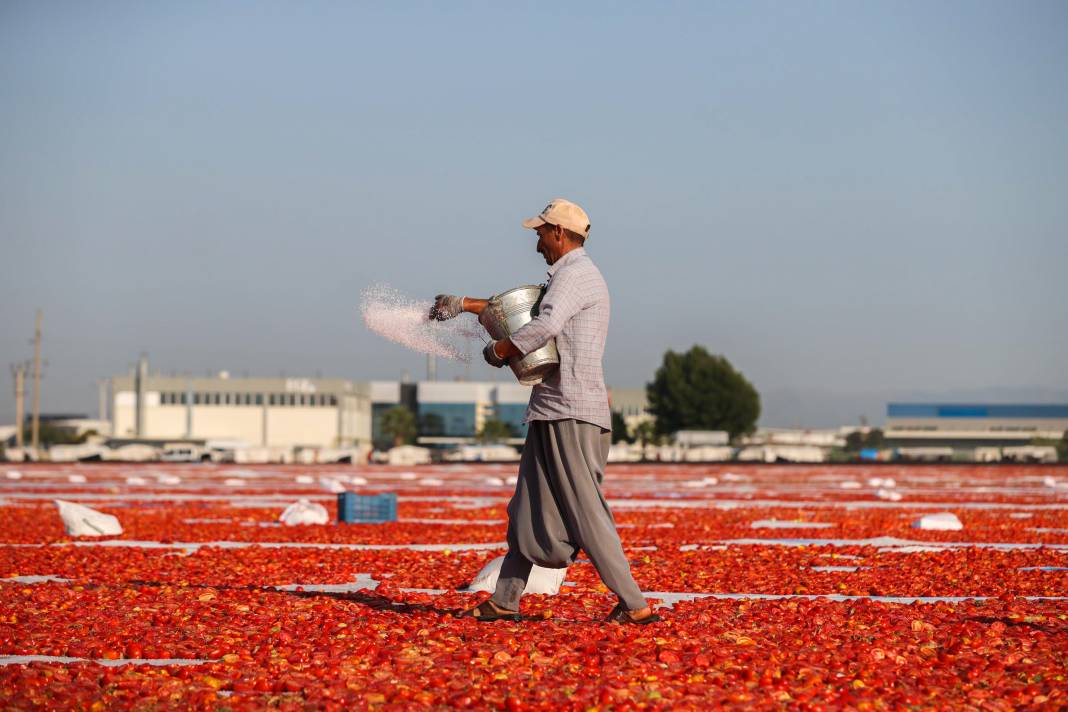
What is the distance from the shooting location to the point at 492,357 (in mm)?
7684

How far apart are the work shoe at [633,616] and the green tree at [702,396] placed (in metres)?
103

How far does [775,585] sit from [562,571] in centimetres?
173

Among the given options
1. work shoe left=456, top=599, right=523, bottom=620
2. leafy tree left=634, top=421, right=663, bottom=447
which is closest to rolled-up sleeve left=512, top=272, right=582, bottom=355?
work shoe left=456, top=599, right=523, bottom=620

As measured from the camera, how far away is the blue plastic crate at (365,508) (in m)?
19.7

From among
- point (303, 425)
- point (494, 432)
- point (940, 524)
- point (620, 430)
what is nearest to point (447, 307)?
point (940, 524)

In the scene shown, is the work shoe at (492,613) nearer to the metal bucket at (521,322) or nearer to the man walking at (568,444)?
the man walking at (568,444)

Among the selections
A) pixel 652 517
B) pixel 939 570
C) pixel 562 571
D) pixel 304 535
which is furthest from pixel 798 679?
pixel 652 517

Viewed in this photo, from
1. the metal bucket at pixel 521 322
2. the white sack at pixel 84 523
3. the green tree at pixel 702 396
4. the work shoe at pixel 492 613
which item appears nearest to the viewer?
the metal bucket at pixel 521 322

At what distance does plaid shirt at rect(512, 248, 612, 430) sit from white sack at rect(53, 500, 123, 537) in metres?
10.6

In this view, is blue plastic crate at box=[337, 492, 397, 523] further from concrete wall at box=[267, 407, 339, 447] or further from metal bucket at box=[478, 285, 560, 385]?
concrete wall at box=[267, 407, 339, 447]

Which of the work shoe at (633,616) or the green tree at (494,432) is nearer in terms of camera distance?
the work shoe at (633,616)

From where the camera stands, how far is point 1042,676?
6.41 metres

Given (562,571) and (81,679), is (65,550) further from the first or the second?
(81,679)

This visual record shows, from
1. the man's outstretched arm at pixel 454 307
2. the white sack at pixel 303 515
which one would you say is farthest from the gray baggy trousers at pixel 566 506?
the white sack at pixel 303 515
